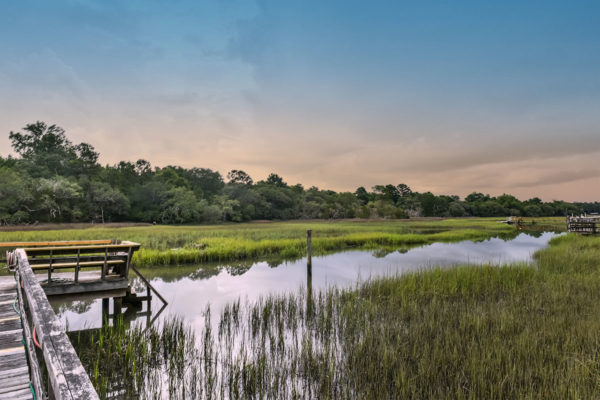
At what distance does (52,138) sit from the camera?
74.1 m

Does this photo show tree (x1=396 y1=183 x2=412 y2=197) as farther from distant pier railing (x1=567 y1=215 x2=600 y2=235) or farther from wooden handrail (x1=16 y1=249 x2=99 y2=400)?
wooden handrail (x1=16 y1=249 x2=99 y2=400)

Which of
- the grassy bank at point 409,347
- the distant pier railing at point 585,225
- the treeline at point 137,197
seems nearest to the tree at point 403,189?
the treeline at point 137,197

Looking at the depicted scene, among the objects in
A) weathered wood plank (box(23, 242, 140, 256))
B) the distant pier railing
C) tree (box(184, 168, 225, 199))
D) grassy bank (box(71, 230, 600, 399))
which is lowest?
grassy bank (box(71, 230, 600, 399))

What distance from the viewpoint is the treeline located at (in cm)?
4519

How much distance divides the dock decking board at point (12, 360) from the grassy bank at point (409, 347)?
236 centimetres

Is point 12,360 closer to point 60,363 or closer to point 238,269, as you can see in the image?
point 60,363

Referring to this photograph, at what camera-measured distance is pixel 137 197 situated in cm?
6184

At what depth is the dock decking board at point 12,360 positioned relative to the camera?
7.77ft

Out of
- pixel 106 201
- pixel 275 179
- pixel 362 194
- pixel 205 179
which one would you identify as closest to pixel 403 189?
pixel 362 194

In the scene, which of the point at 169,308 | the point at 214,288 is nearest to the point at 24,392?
the point at 169,308

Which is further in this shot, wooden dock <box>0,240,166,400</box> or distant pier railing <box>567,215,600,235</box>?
distant pier railing <box>567,215,600,235</box>

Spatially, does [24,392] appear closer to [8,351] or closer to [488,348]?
[8,351]

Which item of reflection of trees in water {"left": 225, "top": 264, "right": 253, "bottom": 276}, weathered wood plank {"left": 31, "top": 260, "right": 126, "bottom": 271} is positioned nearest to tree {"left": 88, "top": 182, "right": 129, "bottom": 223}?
reflection of trees in water {"left": 225, "top": 264, "right": 253, "bottom": 276}

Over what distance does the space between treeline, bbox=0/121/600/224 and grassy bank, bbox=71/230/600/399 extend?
48.6 m
